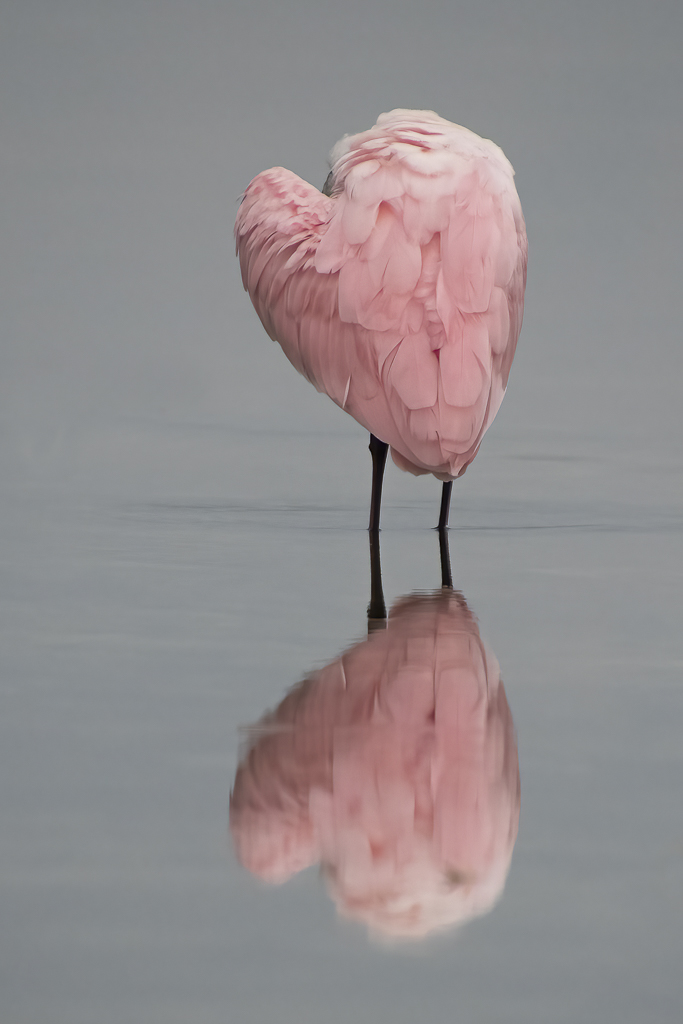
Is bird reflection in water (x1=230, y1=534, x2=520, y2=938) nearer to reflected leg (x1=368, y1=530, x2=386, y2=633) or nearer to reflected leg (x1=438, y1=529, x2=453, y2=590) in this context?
reflected leg (x1=368, y1=530, x2=386, y2=633)

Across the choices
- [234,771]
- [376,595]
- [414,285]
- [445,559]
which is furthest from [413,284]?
[234,771]

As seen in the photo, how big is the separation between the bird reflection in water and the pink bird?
3.64 ft

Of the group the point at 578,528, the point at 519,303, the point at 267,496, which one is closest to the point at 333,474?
the point at 267,496

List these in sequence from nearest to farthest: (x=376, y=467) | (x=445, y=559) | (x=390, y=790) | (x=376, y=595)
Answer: (x=390, y=790) < (x=376, y=595) < (x=445, y=559) < (x=376, y=467)

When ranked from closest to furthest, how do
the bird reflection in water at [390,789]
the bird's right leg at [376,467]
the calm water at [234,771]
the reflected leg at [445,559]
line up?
the calm water at [234,771], the bird reflection in water at [390,789], the reflected leg at [445,559], the bird's right leg at [376,467]

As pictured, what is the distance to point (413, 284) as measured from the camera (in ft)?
10.3

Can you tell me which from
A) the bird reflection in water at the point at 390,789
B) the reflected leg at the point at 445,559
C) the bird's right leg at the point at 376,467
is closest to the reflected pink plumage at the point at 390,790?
the bird reflection in water at the point at 390,789

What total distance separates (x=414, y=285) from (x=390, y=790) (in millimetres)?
1804

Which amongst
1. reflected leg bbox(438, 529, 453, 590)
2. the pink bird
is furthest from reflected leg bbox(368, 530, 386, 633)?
the pink bird

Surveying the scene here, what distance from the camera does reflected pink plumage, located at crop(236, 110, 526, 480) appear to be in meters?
3.15

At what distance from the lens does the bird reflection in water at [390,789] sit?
4.62ft

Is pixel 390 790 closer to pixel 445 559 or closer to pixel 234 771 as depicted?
pixel 234 771

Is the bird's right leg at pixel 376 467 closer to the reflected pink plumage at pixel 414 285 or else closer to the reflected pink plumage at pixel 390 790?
the reflected pink plumage at pixel 414 285

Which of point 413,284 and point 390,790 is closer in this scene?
point 390,790
